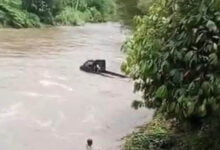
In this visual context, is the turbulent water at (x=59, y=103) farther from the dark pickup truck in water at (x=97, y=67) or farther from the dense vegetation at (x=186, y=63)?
the dense vegetation at (x=186, y=63)

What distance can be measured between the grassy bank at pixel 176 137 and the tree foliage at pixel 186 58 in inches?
11.9

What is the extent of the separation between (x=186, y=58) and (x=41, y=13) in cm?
3018

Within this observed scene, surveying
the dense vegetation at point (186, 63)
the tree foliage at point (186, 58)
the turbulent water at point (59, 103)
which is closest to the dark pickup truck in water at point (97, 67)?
the turbulent water at point (59, 103)

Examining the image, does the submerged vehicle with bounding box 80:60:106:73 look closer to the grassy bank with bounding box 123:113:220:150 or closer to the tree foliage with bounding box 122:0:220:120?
the grassy bank with bounding box 123:113:220:150

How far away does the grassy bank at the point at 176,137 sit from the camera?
15.1 ft

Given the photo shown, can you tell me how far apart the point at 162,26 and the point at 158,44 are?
0.34 m

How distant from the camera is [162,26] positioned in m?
5.00

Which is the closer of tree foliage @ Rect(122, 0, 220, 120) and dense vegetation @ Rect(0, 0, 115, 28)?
tree foliage @ Rect(122, 0, 220, 120)

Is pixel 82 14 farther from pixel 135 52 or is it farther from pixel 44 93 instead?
pixel 135 52

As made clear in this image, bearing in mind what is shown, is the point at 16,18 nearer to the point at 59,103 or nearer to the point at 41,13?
the point at 41,13

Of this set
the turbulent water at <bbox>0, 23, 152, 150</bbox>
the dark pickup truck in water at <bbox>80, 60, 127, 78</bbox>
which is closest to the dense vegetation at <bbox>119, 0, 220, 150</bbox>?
the turbulent water at <bbox>0, 23, 152, 150</bbox>

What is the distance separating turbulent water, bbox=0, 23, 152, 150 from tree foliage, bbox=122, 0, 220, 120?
280cm

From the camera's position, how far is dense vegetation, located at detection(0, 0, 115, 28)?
3066cm

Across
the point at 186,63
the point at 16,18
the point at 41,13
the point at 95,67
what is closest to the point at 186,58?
the point at 186,63
